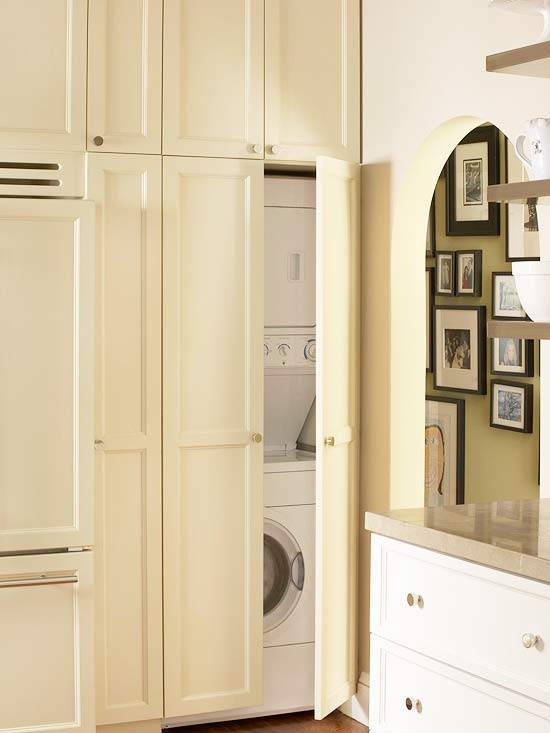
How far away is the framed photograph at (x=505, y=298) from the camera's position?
430 centimetres

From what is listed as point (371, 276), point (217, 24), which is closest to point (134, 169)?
point (217, 24)

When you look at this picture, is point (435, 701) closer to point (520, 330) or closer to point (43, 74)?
point (520, 330)

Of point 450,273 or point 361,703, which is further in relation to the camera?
point 450,273

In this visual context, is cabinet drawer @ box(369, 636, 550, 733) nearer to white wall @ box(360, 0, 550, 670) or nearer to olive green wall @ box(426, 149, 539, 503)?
white wall @ box(360, 0, 550, 670)

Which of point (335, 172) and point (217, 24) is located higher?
point (217, 24)

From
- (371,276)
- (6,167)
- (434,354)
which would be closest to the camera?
(6,167)

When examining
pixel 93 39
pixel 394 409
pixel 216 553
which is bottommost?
pixel 216 553

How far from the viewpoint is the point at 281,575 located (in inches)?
147

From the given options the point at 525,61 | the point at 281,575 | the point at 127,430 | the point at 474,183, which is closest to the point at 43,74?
the point at 127,430

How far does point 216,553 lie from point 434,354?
165cm

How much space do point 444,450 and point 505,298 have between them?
30.0 inches

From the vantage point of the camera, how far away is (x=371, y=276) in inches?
144

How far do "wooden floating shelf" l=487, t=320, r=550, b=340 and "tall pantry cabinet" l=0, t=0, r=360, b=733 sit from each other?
3.74 feet

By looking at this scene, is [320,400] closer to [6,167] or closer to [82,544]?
[82,544]
